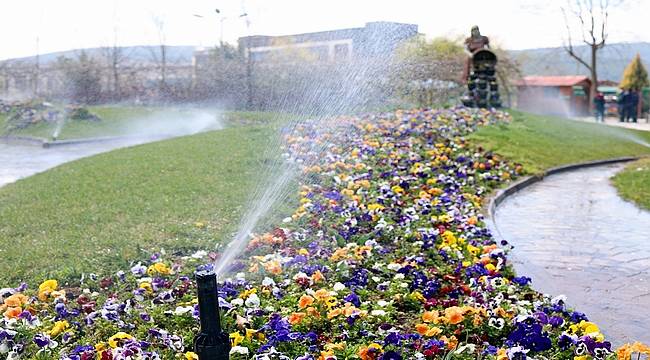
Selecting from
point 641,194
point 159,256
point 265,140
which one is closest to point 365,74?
point 265,140

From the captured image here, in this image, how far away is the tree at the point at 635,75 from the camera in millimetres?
32963

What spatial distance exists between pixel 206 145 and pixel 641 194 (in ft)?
24.3

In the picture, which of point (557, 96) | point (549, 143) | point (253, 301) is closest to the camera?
point (253, 301)

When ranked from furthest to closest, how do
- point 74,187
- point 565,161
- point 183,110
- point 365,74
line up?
point 183,110 < point 365,74 < point 565,161 < point 74,187

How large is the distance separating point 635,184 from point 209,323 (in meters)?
8.78

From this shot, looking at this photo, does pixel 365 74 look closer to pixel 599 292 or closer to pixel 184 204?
pixel 184 204

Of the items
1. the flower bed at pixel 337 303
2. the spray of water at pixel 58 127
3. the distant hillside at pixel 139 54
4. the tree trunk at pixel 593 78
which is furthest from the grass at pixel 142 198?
the tree trunk at pixel 593 78

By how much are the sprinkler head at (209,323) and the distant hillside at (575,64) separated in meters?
35.8

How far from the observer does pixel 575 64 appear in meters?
45.9

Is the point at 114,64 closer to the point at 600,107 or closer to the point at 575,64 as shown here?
the point at 600,107

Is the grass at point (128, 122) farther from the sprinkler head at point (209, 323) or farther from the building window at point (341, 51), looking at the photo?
the sprinkler head at point (209, 323)

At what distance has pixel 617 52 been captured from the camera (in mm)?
38656

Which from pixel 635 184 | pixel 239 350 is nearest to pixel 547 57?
pixel 635 184

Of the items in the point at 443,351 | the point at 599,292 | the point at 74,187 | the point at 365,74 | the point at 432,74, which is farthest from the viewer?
the point at 432,74
